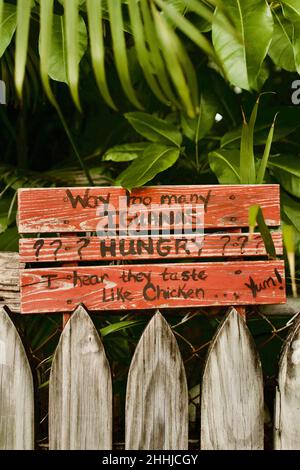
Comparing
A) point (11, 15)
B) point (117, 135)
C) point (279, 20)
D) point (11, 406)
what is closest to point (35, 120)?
point (117, 135)

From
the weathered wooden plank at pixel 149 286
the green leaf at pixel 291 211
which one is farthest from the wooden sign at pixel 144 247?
the green leaf at pixel 291 211

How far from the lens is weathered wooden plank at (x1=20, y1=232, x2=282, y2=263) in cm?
103

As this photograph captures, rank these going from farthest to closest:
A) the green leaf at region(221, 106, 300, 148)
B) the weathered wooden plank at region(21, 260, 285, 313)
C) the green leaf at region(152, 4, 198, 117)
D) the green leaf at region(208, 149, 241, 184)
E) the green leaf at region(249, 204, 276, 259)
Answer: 1. the green leaf at region(221, 106, 300, 148)
2. the green leaf at region(208, 149, 241, 184)
3. the weathered wooden plank at region(21, 260, 285, 313)
4. the green leaf at region(249, 204, 276, 259)
5. the green leaf at region(152, 4, 198, 117)

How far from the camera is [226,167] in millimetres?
1182

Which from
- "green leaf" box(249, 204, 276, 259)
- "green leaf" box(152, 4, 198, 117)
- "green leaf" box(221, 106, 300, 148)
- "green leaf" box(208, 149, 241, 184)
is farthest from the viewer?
"green leaf" box(221, 106, 300, 148)

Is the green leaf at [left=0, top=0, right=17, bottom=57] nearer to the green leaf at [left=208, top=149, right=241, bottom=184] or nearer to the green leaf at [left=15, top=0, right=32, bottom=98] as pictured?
the green leaf at [left=15, top=0, right=32, bottom=98]

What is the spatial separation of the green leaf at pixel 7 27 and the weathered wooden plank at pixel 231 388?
63 centimetres

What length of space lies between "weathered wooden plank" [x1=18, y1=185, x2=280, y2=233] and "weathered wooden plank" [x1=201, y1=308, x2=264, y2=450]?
183 mm

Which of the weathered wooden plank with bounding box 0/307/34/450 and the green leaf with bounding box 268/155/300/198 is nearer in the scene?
the weathered wooden plank with bounding box 0/307/34/450

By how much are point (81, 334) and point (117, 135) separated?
0.73 metres

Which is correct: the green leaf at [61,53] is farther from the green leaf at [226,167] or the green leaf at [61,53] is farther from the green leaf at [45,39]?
the green leaf at [226,167]

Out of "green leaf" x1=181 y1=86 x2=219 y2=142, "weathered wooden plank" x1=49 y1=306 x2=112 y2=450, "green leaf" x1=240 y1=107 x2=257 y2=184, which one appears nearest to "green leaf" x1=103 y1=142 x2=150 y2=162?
"green leaf" x1=181 y1=86 x2=219 y2=142

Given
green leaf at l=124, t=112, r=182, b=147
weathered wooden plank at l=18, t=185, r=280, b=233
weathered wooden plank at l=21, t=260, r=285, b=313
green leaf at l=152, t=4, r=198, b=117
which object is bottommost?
weathered wooden plank at l=21, t=260, r=285, b=313

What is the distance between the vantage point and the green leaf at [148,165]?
1050mm
